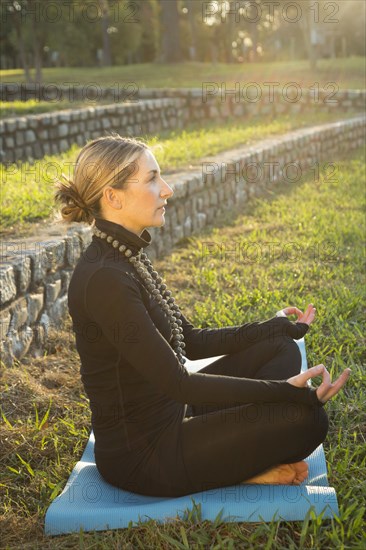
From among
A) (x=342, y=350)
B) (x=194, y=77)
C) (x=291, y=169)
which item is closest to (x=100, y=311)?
(x=342, y=350)

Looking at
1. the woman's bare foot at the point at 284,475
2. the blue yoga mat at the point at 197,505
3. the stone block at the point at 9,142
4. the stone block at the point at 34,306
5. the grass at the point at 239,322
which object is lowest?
the grass at the point at 239,322

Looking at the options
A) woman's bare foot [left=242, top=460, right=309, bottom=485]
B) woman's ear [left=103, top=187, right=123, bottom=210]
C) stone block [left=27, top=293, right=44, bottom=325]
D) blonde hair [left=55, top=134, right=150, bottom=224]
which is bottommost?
woman's bare foot [left=242, top=460, right=309, bottom=485]

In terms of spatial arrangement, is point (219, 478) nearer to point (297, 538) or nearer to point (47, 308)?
point (297, 538)

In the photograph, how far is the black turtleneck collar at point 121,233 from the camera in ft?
9.34

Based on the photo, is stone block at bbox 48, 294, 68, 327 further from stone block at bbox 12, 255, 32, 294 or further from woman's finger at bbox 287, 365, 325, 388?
woman's finger at bbox 287, 365, 325, 388

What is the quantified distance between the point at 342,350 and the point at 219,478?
177 cm

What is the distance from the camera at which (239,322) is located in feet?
16.0

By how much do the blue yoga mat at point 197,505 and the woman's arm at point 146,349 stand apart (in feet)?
1.21

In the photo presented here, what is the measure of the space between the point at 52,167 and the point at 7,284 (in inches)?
174

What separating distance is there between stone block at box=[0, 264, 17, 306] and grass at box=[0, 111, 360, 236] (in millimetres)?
562

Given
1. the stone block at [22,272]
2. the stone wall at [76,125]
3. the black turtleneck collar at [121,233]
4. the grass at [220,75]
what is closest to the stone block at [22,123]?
the stone wall at [76,125]

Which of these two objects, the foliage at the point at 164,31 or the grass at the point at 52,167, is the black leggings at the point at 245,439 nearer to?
the grass at the point at 52,167

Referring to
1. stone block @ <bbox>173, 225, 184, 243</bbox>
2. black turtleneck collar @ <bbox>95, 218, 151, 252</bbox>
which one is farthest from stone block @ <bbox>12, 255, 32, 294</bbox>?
stone block @ <bbox>173, 225, 184, 243</bbox>

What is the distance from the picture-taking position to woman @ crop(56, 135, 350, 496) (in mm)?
2717
